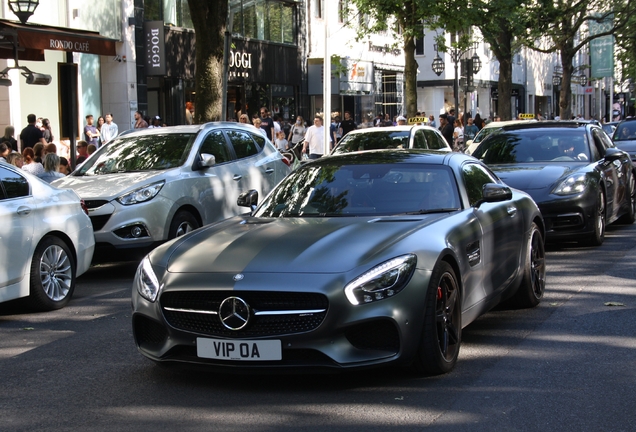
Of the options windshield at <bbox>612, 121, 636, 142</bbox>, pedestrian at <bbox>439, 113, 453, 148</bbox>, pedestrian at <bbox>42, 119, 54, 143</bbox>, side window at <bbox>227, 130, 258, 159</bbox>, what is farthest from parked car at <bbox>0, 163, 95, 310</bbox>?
pedestrian at <bbox>439, 113, 453, 148</bbox>

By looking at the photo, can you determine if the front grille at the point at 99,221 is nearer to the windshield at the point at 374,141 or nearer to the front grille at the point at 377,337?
the front grille at the point at 377,337

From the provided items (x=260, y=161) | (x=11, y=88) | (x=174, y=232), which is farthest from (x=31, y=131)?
(x=174, y=232)

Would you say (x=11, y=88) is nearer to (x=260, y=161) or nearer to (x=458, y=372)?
(x=260, y=161)

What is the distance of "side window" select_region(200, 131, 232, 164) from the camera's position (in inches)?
497

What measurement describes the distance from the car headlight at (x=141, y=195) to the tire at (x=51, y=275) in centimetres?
172

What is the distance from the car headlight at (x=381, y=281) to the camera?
5438 mm

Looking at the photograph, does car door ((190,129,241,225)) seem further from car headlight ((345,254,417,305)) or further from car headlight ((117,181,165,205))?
car headlight ((345,254,417,305))

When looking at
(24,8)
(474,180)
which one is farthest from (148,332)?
(24,8)

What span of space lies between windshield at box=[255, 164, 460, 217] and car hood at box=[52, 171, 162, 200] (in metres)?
4.22

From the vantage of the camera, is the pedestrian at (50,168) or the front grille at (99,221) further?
the pedestrian at (50,168)

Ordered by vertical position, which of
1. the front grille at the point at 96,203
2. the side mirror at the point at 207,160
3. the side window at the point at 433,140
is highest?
the side window at the point at 433,140

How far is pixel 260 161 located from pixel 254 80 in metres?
22.1

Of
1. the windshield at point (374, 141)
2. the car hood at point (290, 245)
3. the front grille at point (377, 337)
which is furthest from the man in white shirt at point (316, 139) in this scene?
the front grille at point (377, 337)

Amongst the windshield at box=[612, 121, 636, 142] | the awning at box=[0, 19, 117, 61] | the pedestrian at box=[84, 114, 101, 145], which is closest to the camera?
the awning at box=[0, 19, 117, 61]
